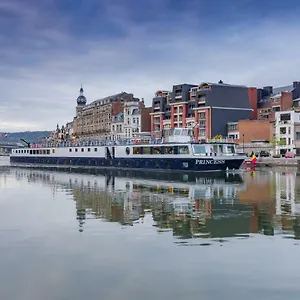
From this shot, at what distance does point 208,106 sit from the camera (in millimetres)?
98188

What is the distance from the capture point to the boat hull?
56469mm

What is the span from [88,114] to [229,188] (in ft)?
381

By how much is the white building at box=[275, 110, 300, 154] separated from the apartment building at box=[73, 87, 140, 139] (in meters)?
48.2

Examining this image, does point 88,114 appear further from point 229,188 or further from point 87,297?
point 87,297

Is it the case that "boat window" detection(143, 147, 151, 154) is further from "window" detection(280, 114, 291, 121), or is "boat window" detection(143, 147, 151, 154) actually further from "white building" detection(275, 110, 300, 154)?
"window" detection(280, 114, 291, 121)

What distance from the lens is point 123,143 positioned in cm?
7312

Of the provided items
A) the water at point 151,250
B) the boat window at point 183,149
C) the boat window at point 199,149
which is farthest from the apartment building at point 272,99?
the water at point 151,250

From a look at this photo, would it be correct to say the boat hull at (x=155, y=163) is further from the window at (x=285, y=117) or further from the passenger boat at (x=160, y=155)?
the window at (x=285, y=117)

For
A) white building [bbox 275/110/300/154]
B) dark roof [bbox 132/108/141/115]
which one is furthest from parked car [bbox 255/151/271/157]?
dark roof [bbox 132/108/141/115]

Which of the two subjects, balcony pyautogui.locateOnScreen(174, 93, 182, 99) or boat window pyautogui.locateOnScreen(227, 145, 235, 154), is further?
balcony pyautogui.locateOnScreen(174, 93, 182, 99)

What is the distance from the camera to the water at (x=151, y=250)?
478 inches

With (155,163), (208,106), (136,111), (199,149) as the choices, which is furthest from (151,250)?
(136,111)

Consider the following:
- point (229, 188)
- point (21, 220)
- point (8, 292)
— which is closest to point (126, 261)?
point (8, 292)

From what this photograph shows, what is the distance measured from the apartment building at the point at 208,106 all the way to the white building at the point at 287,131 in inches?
473
